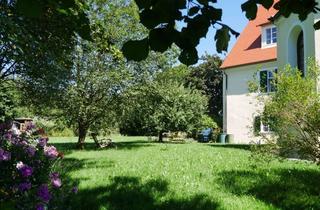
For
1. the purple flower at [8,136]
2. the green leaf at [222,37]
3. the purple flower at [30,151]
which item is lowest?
the purple flower at [30,151]

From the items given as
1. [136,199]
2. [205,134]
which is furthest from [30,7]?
[205,134]

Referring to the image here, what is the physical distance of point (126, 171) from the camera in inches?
444

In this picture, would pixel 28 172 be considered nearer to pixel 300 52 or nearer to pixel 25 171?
pixel 25 171

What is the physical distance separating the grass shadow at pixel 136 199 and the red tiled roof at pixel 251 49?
21399 mm

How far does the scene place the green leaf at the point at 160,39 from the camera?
8.05 ft

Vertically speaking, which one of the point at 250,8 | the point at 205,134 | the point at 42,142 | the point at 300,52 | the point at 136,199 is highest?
the point at 300,52

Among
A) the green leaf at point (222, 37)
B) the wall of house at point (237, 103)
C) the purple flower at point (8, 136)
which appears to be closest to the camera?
the green leaf at point (222, 37)

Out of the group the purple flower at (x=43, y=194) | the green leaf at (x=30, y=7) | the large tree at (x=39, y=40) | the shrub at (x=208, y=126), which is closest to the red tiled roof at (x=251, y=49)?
the shrub at (x=208, y=126)

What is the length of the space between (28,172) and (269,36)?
1032 inches

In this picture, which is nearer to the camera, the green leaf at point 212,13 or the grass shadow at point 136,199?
the green leaf at point 212,13

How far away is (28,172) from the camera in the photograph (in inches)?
225

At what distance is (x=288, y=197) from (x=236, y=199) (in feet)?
3.46

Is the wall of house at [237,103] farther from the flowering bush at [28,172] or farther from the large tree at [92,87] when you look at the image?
the flowering bush at [28,172]

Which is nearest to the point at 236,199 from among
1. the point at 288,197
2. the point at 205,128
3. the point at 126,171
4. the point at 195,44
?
the point at 288,197
